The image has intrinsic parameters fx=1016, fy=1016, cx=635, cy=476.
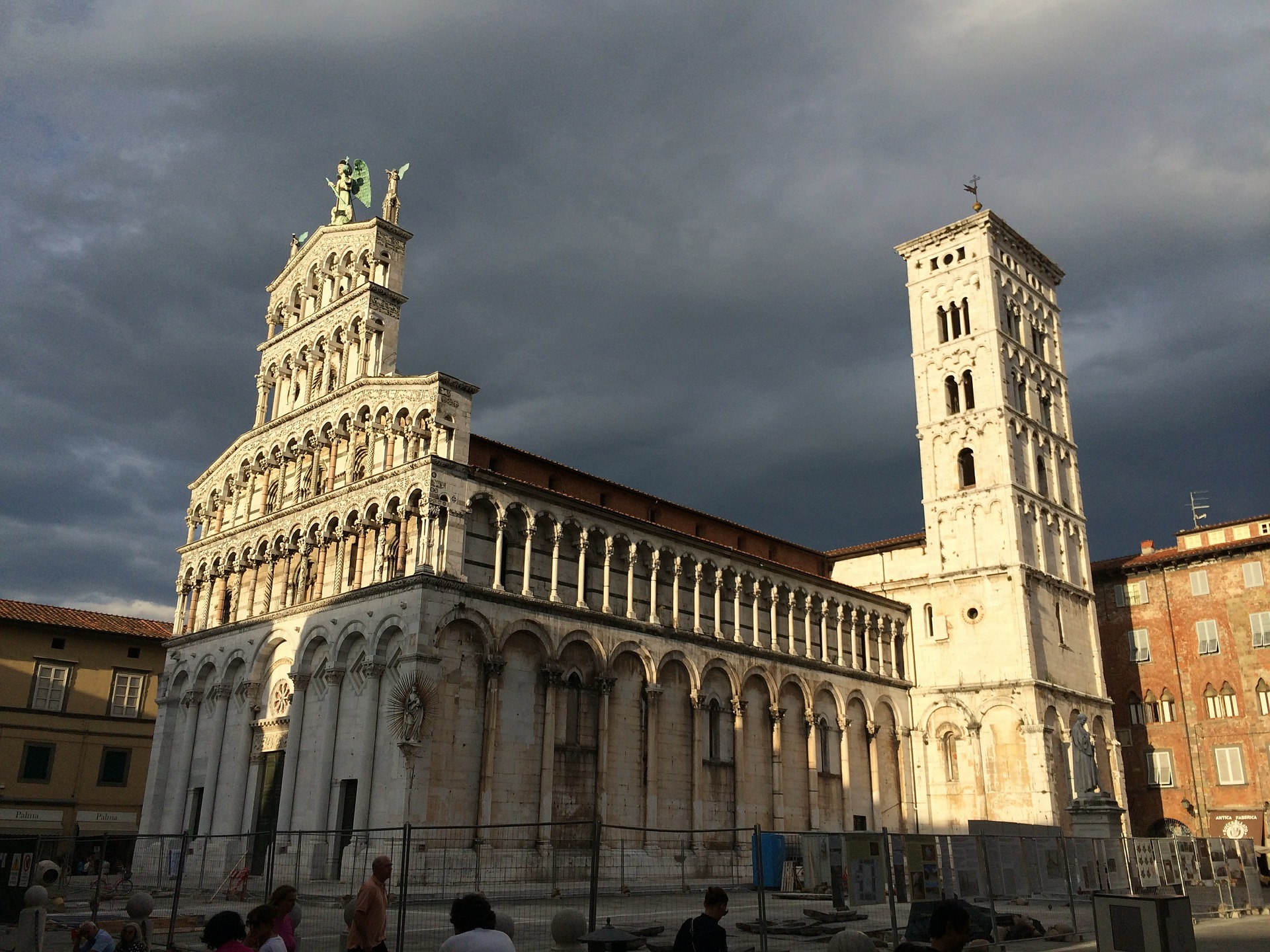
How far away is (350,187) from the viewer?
3928cm

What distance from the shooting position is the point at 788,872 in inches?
1199

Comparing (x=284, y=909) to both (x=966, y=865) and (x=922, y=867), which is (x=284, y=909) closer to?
(x=922, y=867)

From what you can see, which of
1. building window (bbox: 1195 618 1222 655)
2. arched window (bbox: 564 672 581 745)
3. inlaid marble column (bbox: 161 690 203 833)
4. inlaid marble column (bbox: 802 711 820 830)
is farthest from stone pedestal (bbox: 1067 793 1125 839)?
inlaid marble column (bbox: 161 690 203 833)

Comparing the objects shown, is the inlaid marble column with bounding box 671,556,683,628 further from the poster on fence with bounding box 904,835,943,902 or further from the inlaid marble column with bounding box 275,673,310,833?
the poster on fence with bounding box 904,835,943,902

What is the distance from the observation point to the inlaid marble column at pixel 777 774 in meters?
37.2

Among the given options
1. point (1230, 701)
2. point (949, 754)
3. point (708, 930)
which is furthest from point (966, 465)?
point (708, 930)

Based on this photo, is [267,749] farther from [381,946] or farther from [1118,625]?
[1118,625]

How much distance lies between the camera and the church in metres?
29.2

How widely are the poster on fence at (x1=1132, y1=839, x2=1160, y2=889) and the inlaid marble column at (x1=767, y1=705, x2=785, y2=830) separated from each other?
580 inches

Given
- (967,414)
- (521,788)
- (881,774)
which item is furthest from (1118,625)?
(521,788)

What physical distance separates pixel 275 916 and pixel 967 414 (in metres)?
44.4

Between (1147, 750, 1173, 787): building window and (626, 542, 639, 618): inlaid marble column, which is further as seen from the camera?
(1147, 750, 1173, 787): building window

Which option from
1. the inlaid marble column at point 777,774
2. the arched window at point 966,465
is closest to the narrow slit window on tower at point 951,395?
the arched window at point 966,465

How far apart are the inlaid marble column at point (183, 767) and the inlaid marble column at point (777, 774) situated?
20.8 m
